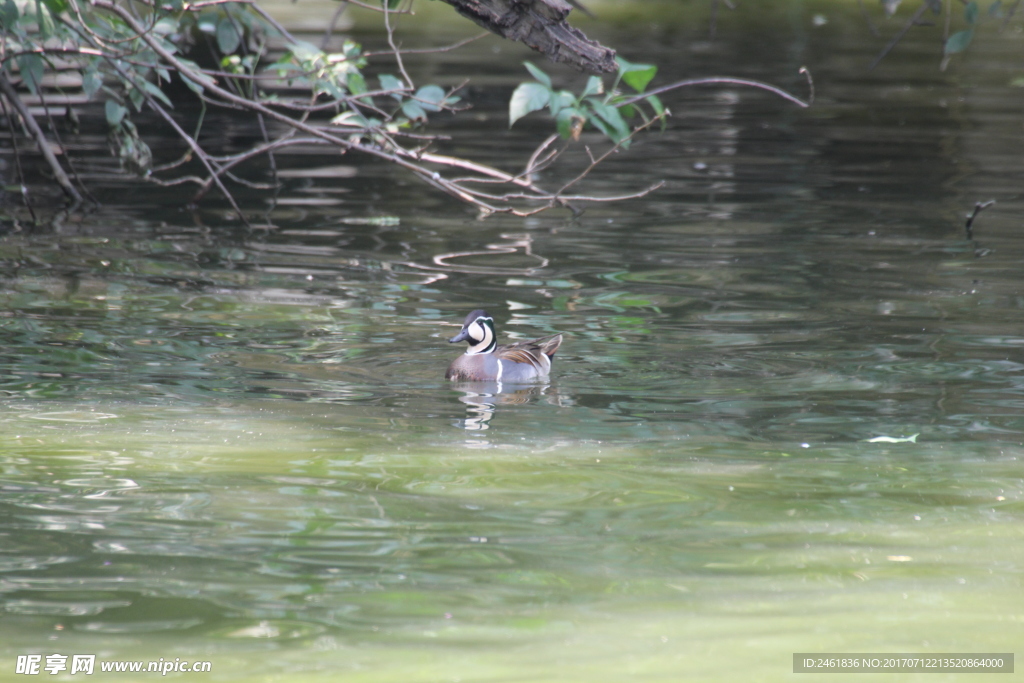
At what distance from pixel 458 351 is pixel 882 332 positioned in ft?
10.1

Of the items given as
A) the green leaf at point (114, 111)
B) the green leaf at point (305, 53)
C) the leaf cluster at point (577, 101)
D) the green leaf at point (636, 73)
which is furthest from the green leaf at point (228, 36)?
the green leaf at point (636, 73)

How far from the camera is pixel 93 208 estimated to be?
13.6m

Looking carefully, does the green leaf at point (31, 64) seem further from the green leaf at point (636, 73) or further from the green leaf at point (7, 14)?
the green leaf at point (636, 73)

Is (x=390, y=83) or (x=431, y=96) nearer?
(x=431, y=96)

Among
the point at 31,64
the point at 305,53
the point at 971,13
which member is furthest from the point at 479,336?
the point at 31,64

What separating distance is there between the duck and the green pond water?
160 mm

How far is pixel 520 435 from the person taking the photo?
22.7ft

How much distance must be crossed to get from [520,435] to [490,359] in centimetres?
133

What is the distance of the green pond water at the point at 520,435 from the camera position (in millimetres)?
4367

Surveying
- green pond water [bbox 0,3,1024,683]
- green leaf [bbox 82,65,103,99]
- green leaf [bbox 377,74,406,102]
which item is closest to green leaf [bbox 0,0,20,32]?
green leaf [bbox 82,65,103,99]

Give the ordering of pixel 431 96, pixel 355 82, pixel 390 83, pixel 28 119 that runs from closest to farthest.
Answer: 1. pixel 431 96
2. pixel 390 83
3. pixel 355 82
4. pixel 28 119

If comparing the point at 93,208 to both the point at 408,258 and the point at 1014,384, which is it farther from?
the point at 1014,384

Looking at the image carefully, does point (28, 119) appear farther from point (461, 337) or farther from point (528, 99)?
point (461, 337)

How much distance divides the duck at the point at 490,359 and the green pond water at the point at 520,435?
0.52 ft
